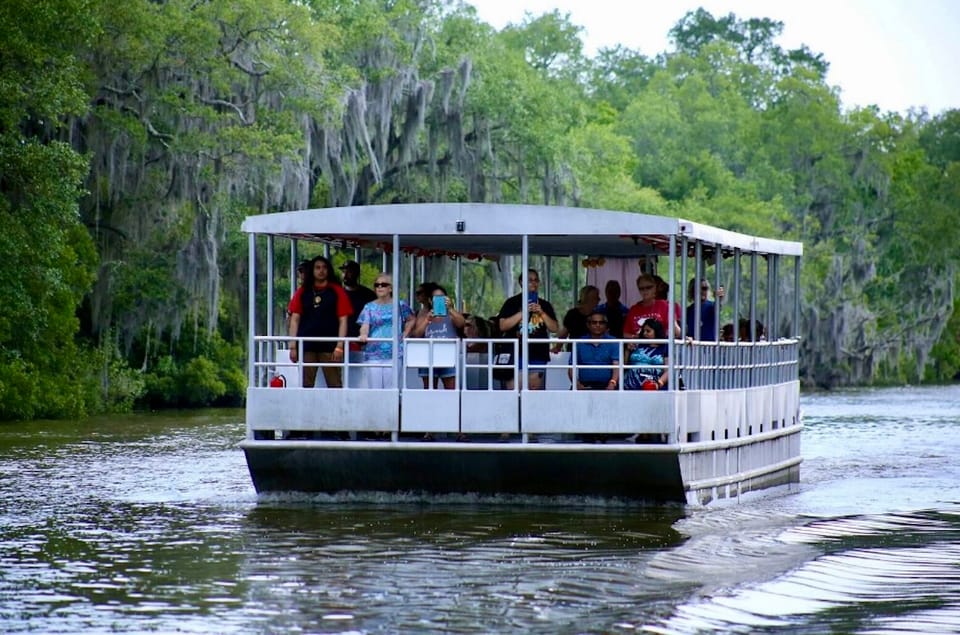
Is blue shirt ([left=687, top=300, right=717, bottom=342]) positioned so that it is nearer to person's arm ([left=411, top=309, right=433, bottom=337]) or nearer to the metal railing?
the metal railing

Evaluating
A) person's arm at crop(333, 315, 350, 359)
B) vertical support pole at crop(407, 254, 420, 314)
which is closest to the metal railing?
person's arm at crop(333, 315, 350, 359)

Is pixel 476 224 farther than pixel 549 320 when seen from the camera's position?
No

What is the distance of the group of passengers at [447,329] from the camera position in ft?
58.7

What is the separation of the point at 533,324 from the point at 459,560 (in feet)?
14.5

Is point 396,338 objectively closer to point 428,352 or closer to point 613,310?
point 428,352

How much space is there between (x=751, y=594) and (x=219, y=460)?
44.9 feet

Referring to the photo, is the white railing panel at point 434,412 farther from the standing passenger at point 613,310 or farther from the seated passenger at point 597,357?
the standing passenger at point 613,310

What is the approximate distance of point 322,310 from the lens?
18.6 metres

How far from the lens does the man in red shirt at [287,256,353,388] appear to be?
18.6m

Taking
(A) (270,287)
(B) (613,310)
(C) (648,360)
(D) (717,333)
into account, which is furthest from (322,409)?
(D) (717,333)

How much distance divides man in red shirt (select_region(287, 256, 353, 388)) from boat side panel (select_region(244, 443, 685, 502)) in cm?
108

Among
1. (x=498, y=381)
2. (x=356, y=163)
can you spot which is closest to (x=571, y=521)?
(x=498, y=381)

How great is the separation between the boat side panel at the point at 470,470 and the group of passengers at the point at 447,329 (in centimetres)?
72

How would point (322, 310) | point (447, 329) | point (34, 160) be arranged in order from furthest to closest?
point (34, 160), point (322, 310), point (447, 329)
